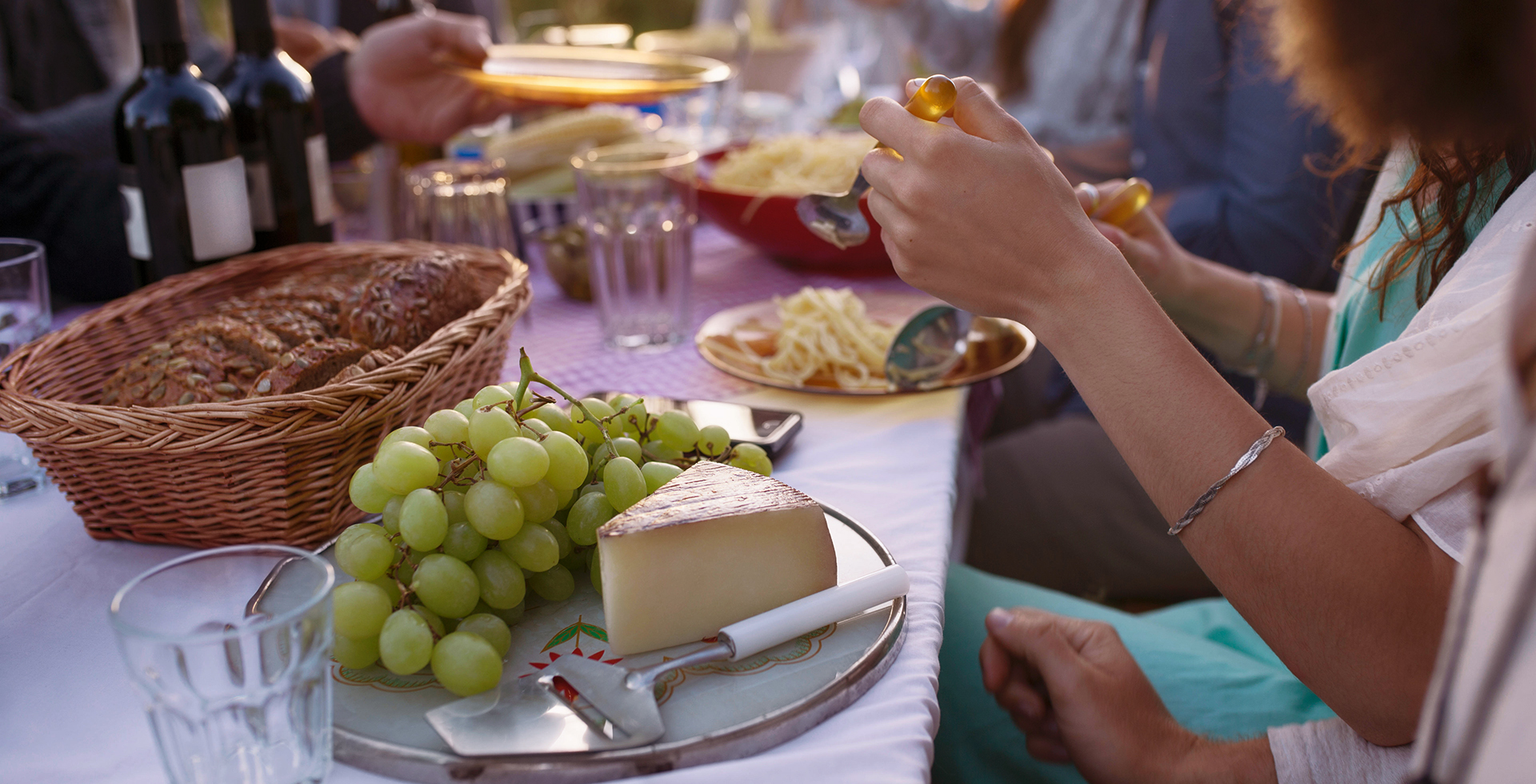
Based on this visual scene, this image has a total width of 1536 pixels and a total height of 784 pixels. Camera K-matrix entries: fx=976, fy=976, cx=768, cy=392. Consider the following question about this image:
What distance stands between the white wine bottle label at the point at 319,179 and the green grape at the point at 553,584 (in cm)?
83

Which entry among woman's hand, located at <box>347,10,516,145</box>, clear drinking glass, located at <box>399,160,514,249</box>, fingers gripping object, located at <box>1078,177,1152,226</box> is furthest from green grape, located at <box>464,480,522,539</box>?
woman's hand, located at <box>347,10,516,145</box>

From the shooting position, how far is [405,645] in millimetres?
618

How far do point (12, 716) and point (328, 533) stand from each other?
0.26 metres

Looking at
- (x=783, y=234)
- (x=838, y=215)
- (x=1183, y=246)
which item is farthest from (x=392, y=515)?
(x=1183, y=246)

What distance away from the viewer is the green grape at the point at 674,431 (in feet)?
2.79

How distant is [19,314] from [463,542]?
715mm

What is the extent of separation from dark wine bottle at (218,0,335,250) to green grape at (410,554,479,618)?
793 millimetres

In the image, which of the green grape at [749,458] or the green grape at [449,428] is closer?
the green grape at [449,428]

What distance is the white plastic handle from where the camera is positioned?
65 cm

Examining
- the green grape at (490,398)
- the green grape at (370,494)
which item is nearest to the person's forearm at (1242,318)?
the green grape at (490,398)

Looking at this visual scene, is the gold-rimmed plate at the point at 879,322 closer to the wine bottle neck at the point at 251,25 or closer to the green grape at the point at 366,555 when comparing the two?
the green grape at the point at 366,555

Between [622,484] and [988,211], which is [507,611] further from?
[988,211]

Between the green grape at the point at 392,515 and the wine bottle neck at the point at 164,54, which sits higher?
the wine bottle neck at the point at 164,54

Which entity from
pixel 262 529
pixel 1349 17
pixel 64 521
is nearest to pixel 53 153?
pixel 64 521
